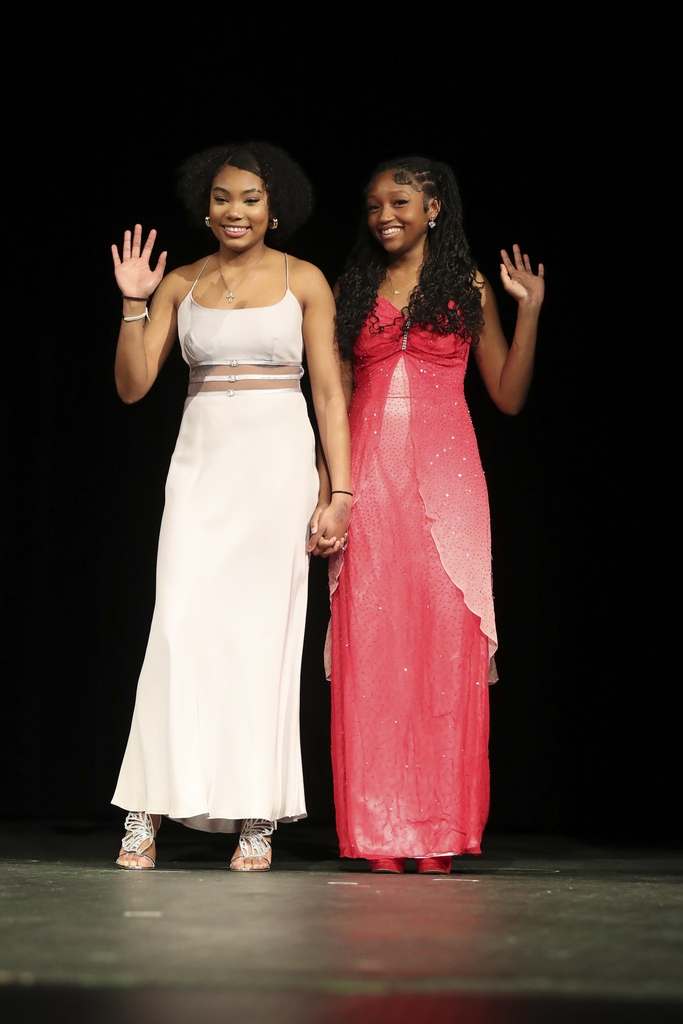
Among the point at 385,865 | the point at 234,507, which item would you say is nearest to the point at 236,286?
the point at 234,507

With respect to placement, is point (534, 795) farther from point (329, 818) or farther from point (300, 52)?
point (300, 52)

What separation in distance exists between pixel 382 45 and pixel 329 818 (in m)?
2.35

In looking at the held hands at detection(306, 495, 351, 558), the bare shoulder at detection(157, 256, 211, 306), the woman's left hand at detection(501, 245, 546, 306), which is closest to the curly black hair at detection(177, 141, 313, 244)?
the bare shoulder at detection(157, 256, 211, 306)

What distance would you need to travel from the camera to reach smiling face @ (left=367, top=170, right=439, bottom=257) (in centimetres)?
301

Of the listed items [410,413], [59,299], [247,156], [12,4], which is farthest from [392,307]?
[12,4]

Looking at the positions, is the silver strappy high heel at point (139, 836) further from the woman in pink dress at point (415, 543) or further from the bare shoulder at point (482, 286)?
the bare shoulder at point (482, 286)

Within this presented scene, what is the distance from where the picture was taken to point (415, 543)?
2.92 meters

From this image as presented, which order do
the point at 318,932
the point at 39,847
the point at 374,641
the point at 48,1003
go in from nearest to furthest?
1. the point at 48,1003
2. the point at 318,932
3. the point at 374,641
4. the point at 39,847

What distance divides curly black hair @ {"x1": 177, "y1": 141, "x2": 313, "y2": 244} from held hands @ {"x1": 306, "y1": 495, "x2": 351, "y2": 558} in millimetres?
676

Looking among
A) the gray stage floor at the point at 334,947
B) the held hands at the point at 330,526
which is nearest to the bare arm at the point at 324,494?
the held hands at the point at 330,526

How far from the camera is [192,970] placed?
1.50 m

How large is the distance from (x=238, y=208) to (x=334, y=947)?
5.73 ft

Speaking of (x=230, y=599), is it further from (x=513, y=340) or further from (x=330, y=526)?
(x=513, y=340)

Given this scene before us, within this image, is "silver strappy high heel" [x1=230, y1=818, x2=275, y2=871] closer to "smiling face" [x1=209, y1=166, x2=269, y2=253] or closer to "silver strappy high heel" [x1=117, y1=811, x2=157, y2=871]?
"silver strappy high heel" [x1=117, y1=811, x2=157, y2=871]
